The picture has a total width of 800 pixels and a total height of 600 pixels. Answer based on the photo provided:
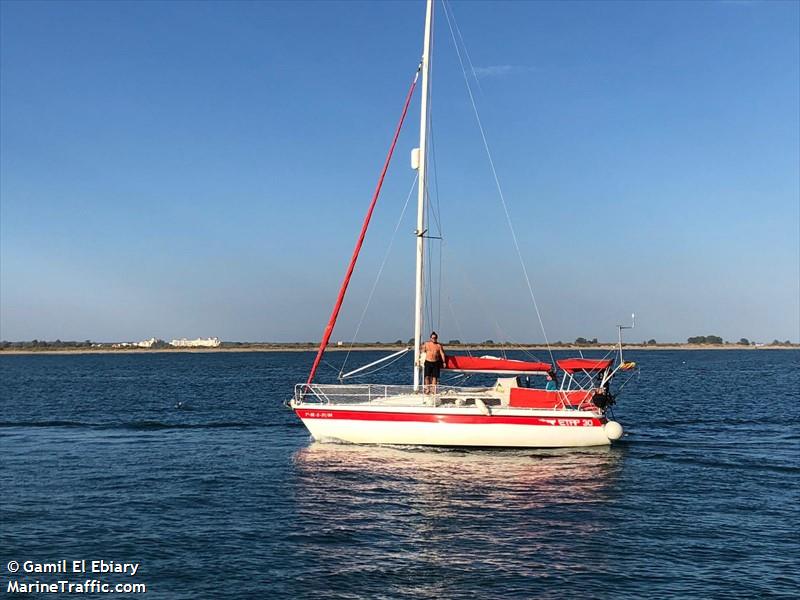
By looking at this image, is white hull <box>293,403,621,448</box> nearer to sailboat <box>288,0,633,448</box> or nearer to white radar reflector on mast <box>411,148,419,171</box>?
sailboat <box>288,0,633,448</box>

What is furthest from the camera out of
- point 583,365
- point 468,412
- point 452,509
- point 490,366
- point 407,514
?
point 583,365

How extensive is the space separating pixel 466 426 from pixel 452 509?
26.9ft

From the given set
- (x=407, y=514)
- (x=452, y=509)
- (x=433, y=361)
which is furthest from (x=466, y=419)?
(x=407, y=514)

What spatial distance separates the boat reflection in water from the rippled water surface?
0.07m

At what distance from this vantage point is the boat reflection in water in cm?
1605

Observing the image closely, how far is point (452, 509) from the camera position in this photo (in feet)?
67.3

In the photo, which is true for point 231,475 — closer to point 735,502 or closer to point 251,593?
point 251,593

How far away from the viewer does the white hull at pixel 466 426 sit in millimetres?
28547

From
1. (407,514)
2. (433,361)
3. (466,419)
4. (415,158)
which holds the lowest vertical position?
(407,514)

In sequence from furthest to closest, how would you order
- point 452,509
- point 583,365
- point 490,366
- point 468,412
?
point 583,365 < point 490,366 < point 468,412 < point 452,509

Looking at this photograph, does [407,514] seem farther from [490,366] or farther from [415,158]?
[415,158]

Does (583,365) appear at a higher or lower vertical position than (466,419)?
higher

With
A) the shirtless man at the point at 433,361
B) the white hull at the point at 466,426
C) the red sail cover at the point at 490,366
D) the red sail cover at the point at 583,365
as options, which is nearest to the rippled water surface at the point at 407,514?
the white hull at the point at 466,426

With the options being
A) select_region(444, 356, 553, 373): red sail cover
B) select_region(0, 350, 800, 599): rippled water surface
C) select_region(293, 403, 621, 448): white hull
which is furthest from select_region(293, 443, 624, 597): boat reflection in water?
select_region(444, 356, 553, 373): red sail cover
